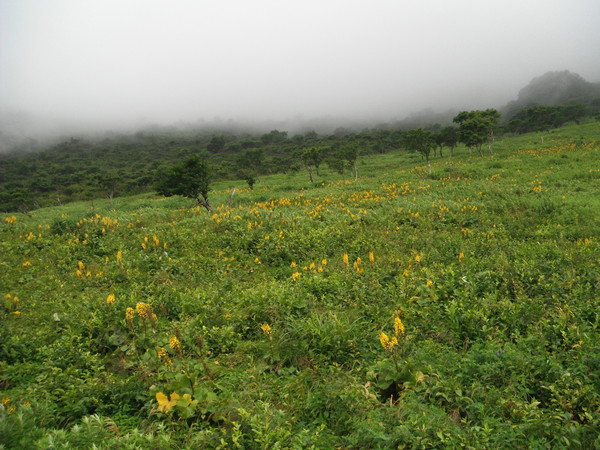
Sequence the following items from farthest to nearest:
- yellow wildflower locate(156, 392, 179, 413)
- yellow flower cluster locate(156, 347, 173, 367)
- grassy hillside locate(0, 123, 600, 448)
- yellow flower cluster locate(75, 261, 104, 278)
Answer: yellow flower cluster locate(75, 261, 104, 278), yellow flower cluster locate(156, 347, 173, 367), yellow wildflower locate(156, 392, 179, 413), grassy hillside locate(0, 123, 600, 448)

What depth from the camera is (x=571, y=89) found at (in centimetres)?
18225

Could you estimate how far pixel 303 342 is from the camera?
4.26 metres

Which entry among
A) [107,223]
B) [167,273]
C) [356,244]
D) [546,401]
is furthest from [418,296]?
[107,223]

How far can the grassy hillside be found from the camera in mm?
2879

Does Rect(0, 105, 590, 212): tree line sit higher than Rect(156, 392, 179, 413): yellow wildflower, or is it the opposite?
Rect(0, 105, 590, 212): tree line

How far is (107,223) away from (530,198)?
1422 cm

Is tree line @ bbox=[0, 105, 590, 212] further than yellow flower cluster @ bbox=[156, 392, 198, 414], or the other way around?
tree line @ bbox=[0, 105, 590, 212]

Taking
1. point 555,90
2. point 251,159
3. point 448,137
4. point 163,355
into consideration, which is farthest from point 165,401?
point 555,90

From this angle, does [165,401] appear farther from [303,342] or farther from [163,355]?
[303,342]

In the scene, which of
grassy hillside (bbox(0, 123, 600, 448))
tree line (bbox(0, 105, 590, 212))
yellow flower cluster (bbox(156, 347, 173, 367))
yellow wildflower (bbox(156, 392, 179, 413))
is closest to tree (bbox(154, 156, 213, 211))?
tree line (bbox(0, 105, 590, 212))

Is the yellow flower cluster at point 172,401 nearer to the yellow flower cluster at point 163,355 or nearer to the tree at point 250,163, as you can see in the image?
the yellow flower cluster at point 163,355

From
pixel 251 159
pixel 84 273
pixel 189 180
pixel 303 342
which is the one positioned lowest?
pixel 303 342

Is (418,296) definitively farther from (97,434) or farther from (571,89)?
(571,89)

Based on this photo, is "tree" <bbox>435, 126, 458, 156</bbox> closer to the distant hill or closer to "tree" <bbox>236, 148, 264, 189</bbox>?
"tree" <bbox>236, 148, 264, 189</bbox>
